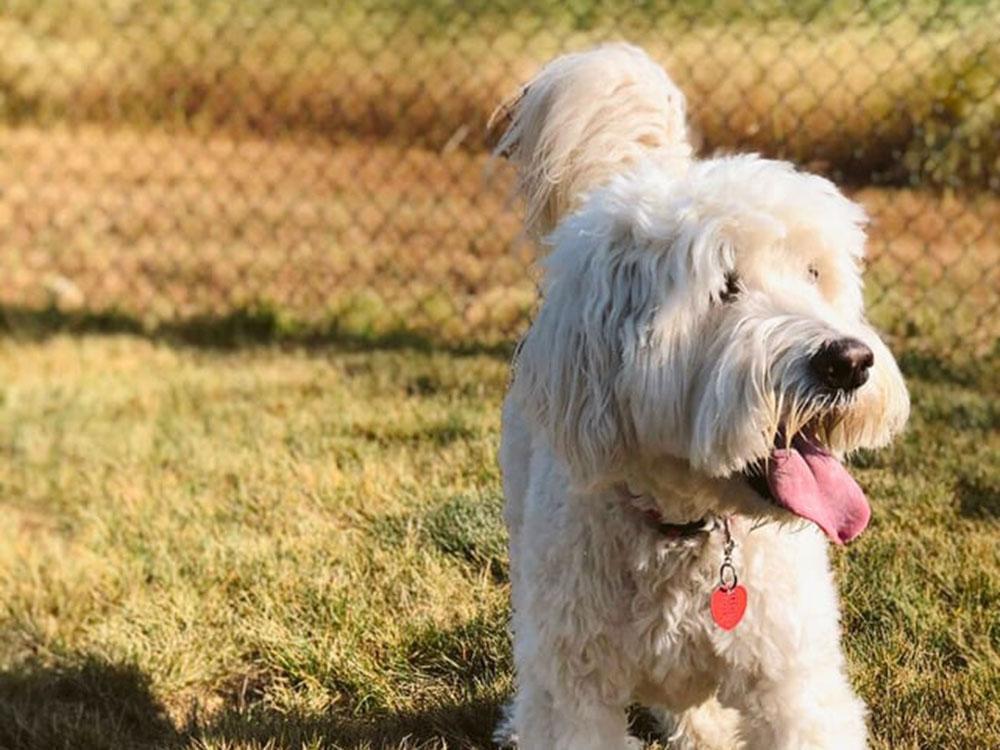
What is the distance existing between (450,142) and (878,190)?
2355 millimetres

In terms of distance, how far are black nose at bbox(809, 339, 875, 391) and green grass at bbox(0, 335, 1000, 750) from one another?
1.07 meters

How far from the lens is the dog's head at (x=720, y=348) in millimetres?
2502

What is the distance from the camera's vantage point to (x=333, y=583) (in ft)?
13.5

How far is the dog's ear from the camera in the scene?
8.80ft

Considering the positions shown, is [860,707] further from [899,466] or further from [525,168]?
[899,466]

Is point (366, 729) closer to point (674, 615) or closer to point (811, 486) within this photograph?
point (674, 615)

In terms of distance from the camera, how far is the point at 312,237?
8.32 m

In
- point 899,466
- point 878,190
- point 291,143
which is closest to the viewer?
point 899,466

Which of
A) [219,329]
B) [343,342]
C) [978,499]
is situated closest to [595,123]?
[978,499]

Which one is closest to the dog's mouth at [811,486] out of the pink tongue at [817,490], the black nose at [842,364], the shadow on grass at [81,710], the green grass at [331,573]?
the pink tongue at [817,490]

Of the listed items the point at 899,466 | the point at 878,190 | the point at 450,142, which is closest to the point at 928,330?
the point at 878,190

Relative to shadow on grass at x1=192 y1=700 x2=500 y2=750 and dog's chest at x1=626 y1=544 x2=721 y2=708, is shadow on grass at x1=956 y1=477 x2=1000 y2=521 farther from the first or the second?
dog's chest at x1=626 y1=544 x2=721 y2=708

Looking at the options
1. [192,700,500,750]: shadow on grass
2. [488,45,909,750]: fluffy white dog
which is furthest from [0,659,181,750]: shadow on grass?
[488,45,909,750]: fluffy white dog

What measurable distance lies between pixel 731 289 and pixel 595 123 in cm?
81
